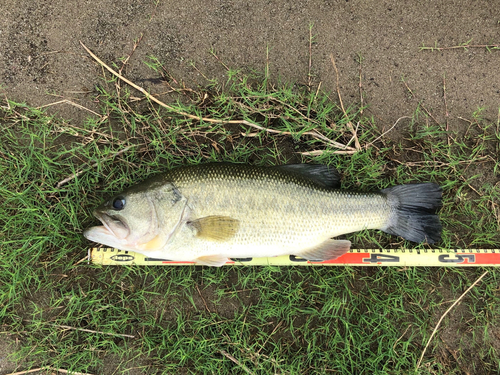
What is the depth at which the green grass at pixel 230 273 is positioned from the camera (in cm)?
284

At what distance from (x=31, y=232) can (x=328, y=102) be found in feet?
10.3

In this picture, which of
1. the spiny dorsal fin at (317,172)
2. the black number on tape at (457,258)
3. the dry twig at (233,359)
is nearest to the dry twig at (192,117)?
the spiny dorsal fin at (317,172)

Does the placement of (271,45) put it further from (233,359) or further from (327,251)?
(233,359)

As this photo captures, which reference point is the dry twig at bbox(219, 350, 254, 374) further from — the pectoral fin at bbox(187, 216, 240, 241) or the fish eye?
the fish eye

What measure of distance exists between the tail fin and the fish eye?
7.51ft

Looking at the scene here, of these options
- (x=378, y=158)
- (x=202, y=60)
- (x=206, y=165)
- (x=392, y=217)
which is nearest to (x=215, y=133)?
(x=206, y=165)

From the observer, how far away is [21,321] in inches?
113

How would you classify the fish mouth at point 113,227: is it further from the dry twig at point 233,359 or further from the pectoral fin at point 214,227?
the dry twig at point 233,359

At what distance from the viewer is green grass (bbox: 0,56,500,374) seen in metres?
2.84

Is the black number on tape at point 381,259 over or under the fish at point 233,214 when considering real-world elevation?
under

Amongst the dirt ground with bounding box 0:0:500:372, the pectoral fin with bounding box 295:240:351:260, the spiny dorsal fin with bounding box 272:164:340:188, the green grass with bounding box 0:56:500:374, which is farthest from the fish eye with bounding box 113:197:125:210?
the pectoral fin with bounding box 295:240:351:260

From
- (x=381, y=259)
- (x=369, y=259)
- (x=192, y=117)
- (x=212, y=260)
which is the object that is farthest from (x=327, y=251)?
(x=192, y=117)

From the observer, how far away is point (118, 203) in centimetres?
249

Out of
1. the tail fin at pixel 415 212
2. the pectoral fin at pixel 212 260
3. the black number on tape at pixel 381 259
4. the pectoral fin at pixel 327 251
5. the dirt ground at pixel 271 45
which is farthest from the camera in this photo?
the dirt ground at pixel 271 45
